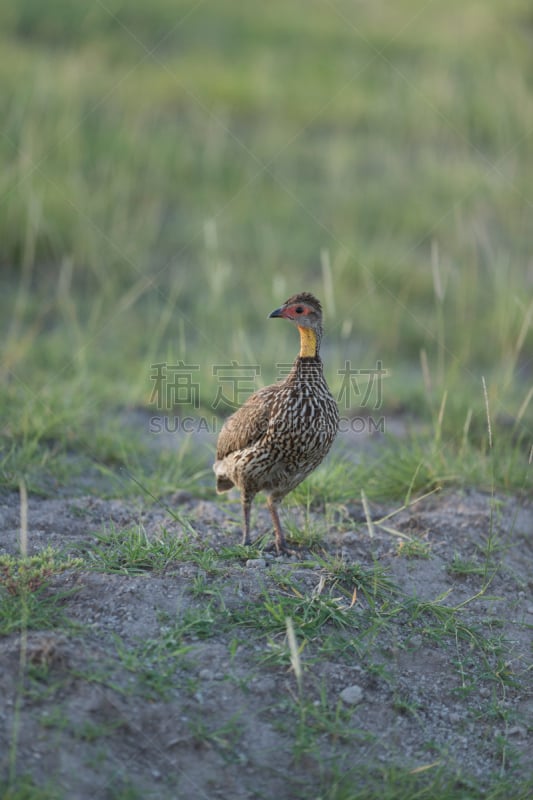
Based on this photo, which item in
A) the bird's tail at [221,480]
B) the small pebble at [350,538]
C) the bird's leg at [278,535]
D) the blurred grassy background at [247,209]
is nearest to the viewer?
the bird's leg at [278,535]

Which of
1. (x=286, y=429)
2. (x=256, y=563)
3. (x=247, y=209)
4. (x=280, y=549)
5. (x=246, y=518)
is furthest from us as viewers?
(x=247, y=209)

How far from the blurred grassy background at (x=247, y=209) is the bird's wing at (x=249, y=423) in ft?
2.87

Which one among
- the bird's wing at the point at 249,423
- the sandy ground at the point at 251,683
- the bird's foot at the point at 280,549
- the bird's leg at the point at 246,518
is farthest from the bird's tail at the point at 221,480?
the bird's foot at the point at 280,549

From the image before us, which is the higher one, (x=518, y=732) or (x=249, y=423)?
(x=249, y=423)

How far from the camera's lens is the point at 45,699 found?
3.09 metres

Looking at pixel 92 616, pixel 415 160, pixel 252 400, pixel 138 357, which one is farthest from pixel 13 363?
pixel 415 160

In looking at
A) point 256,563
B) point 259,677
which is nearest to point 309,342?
point 256,563

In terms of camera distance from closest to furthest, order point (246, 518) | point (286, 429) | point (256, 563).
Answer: point (256, 563) < point (286, 429) < point (246, 518)

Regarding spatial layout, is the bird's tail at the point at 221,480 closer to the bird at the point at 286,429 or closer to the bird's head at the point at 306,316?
the bird at the point at 286,429

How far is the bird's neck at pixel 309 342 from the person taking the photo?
426 cm

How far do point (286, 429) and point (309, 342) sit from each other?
445 mm

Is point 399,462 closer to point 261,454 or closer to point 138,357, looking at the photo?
point 261,454

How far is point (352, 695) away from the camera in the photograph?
3355mm

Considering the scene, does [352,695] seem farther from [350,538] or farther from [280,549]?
[350,538]
